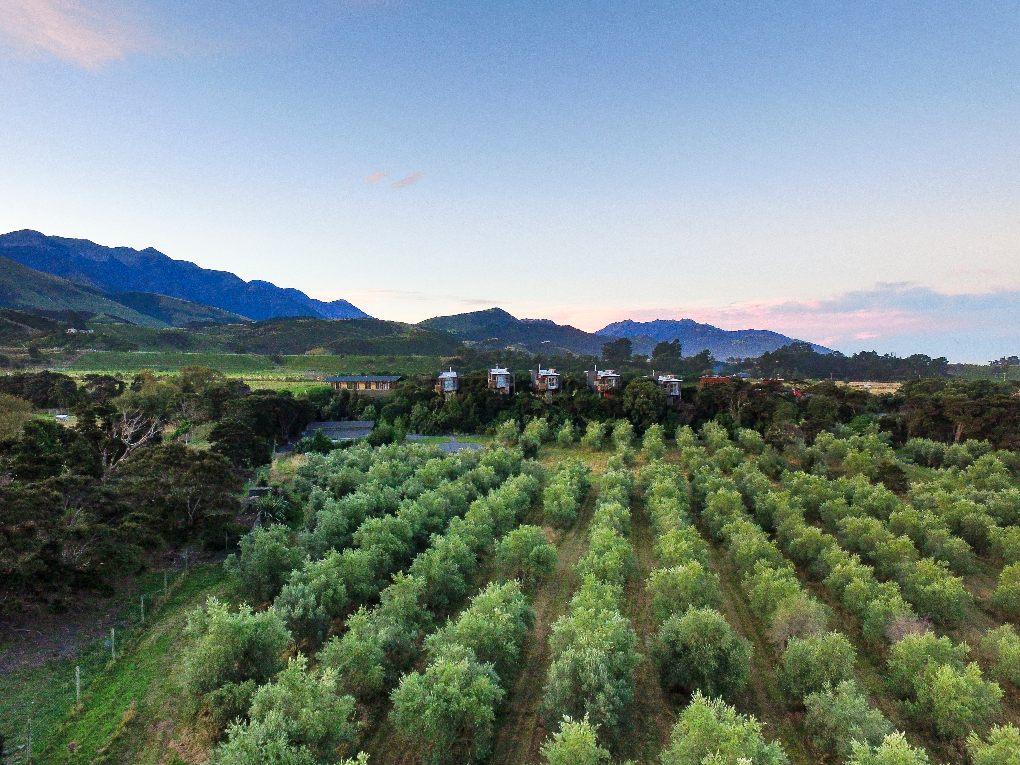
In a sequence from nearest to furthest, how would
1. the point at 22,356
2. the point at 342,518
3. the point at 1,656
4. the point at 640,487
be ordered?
the point at 1,656 → the point at 342,518 → the point at 640,487 → the point at 22,356

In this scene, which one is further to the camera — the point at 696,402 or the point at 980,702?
the point at 696,402

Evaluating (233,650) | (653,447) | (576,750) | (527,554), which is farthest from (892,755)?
(653,447)

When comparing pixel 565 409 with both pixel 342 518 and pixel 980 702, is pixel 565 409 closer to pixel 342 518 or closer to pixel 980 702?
pixel 342 518

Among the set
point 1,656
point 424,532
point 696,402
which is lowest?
point 1,656

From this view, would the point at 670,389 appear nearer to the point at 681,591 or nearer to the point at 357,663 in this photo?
the point at 681,591

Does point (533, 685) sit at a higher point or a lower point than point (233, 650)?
lower

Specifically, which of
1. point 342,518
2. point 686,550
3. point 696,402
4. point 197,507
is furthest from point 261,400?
point 696,402
